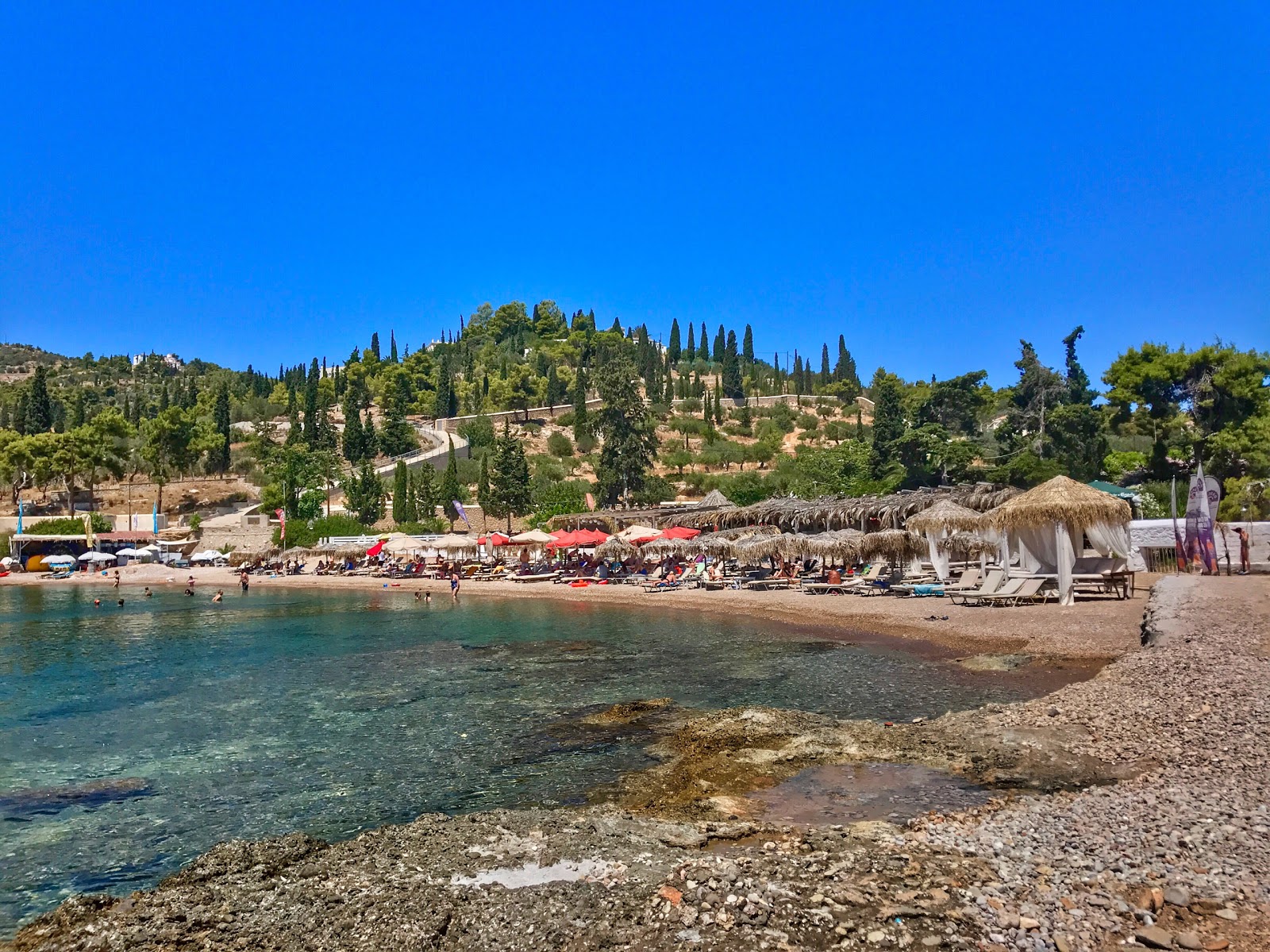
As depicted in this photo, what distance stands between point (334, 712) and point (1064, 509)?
15451 millimetres

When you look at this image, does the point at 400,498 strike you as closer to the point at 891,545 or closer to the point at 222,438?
the point at 222,438

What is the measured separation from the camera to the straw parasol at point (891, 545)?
25297mm

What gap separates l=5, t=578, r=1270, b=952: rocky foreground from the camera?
493 cm

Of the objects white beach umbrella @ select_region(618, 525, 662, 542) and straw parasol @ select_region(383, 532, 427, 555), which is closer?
white beach umbrella @ select_region(618, 525, 662, 542)

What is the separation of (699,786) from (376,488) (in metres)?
48.8

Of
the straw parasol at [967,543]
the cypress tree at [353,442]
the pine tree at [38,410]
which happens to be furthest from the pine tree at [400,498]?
the straw parasol at [967,543]

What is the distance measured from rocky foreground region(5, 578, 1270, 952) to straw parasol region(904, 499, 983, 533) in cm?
1489

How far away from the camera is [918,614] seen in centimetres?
1988

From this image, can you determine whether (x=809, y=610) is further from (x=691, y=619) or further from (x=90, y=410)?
(x=90, y=410)

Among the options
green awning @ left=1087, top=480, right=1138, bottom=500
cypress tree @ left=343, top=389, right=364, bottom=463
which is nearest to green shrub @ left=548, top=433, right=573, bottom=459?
cypress tree @ left=343, top=389, right=364, bottom=463

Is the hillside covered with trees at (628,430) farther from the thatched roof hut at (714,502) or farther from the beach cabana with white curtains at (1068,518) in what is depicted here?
the beach cabana with white curtains at (1068,518)

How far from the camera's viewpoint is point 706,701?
1287 centimetres

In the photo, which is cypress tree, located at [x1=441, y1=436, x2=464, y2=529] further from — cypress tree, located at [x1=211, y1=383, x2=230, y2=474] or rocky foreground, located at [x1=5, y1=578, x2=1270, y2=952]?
rocky foreground, located at [x1=5, y1=578, x2=1270, y2=952]

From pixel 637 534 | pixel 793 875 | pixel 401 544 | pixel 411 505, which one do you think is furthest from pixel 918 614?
pixel 411 505
